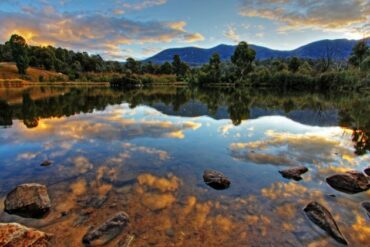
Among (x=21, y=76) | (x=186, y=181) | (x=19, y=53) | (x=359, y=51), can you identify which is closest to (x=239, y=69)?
(x=359, y=51)

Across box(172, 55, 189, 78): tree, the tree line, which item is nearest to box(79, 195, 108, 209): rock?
the tree line

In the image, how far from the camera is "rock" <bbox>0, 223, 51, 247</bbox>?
5215mm

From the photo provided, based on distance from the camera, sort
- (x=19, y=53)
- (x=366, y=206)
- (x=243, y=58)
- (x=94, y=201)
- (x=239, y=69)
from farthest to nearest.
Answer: (x=239, y=69)
(x=19, y=53)
(x=243, y=58)
(x=94, y=201)
(x=366, y=206)

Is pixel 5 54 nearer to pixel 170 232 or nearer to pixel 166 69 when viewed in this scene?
pixel 166 69

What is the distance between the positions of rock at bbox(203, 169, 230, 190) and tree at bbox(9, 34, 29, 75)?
11639cm

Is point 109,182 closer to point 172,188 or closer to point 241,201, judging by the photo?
point 172,188

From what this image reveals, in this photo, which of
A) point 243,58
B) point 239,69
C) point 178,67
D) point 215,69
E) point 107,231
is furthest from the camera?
point 178,67

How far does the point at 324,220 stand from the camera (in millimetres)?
6723

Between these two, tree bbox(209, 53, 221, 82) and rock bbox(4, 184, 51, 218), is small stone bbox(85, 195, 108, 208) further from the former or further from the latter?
tree bbox(209, 53, 221, 82)

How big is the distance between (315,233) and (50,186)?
8.86 metres

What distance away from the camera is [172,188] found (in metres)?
8.90

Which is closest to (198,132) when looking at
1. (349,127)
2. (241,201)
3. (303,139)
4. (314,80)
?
(303,139)

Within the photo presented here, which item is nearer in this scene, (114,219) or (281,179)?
(114,219)

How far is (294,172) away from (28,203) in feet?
32.8
